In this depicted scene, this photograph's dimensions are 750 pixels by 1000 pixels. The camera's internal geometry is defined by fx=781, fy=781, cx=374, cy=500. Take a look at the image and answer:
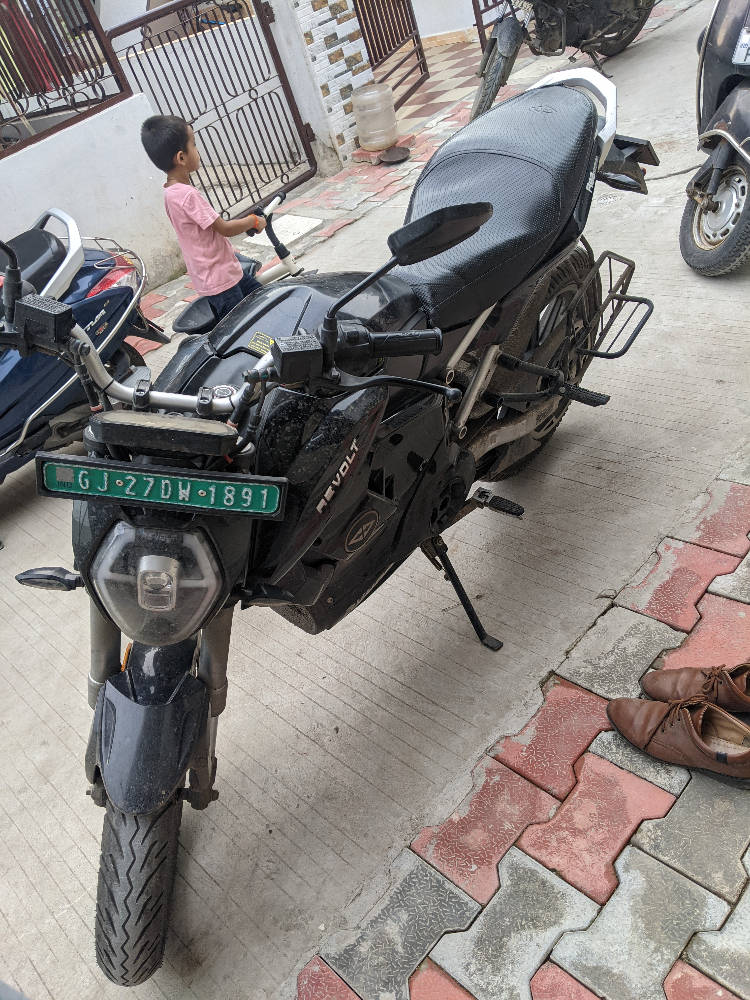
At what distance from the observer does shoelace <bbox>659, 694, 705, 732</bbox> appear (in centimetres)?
195

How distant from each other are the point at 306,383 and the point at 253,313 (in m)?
0.47

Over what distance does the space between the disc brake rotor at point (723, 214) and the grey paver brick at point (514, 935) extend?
316cm

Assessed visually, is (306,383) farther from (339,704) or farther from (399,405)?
(339,704)

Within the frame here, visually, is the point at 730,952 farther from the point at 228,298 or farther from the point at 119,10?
the point at 119,10

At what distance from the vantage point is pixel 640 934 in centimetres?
171

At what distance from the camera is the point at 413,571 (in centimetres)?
292

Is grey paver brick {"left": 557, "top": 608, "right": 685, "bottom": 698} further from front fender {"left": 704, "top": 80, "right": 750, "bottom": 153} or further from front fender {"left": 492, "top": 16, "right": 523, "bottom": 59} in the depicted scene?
front fender {"left": 492, "top": 16, "right": 523, "bottom": 59}

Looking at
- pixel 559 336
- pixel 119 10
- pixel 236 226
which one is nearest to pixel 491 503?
pixel 559 336

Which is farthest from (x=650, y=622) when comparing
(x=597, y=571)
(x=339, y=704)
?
(x=339, y=704)

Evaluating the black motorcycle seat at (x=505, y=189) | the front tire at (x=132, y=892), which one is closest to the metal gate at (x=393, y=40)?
the black motorcycle seat at (x=505, y=189)

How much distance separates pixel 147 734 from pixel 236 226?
101 inches

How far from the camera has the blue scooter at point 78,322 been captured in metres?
3.77

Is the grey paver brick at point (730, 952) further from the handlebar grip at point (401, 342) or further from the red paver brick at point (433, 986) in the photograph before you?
the handlebar grip at point (401, 342)

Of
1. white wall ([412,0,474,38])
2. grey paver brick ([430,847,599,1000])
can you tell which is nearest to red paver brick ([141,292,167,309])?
grey paver brick ([430,847,599,1000])
